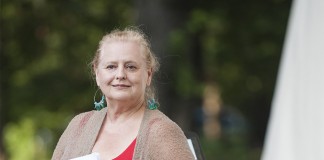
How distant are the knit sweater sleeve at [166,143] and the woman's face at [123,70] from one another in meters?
0.19

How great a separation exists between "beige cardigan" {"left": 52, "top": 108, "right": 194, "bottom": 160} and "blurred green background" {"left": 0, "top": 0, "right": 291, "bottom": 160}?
6.86 metres

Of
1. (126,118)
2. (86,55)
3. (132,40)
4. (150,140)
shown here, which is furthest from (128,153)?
(86,55)

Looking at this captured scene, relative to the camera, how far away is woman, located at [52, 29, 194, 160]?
120 inches

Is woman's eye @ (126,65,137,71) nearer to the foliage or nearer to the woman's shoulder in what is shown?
the woman's shoulder

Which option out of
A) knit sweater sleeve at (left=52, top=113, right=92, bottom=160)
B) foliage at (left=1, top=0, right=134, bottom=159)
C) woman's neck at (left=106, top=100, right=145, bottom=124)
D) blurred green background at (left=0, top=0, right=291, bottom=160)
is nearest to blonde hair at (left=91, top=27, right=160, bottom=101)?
woman's neck at (left=106, top=100, right=145, bottom=124)

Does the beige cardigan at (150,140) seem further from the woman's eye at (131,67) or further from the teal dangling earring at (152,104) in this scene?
the woman's eye at (131,67)

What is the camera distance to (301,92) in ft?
14.3

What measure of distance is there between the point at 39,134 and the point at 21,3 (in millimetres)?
4925

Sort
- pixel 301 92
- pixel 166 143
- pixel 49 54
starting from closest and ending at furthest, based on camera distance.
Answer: pixel 166 143, pixel 301 92, pixel 49 54

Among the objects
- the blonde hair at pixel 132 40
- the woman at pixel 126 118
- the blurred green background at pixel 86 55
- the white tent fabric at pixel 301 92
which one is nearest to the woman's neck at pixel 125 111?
the woman at pixel 126 118

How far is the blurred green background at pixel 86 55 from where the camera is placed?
12289mm

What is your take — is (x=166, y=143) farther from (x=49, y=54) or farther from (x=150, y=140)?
(x=49, y=54)

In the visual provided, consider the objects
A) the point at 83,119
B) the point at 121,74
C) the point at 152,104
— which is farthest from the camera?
the point at 83,119

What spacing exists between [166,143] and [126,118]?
10.7 inches
